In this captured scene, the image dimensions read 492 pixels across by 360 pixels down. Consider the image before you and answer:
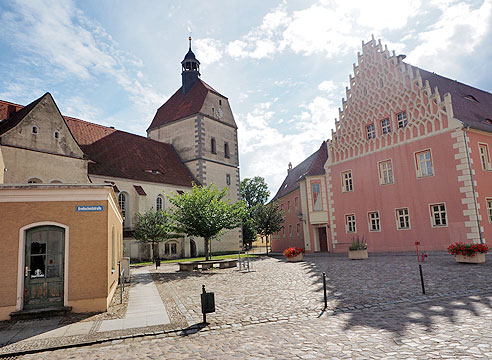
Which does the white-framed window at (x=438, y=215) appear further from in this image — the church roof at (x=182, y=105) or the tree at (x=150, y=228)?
the church roof at (x=182, y=105)

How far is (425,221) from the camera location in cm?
2309

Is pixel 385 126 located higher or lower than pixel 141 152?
lower

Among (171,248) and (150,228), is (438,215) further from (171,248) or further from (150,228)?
(171,248)

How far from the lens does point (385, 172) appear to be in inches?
1021

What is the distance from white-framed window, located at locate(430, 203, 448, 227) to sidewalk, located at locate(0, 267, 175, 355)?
19.0 metres

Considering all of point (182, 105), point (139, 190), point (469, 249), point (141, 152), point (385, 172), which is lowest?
point (469, 249)

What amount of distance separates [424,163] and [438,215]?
351cm

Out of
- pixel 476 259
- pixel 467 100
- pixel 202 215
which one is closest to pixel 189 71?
pixel 202 215

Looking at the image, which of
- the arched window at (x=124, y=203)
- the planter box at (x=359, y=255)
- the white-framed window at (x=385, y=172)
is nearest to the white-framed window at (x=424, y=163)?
the white-framed window at (x=385, y=172)

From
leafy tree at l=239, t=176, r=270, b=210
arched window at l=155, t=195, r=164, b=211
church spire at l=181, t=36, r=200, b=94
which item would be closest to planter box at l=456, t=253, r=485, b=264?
arched window at l=155, t=195, r=164, b=211

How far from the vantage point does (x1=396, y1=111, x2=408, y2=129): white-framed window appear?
24.7 metres

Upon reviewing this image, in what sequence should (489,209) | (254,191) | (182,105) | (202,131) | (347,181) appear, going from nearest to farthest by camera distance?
(489,209) < (347,181) < (202,131) < (182,105) < (254,191)

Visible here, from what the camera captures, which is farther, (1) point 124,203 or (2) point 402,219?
(1) point 124,203

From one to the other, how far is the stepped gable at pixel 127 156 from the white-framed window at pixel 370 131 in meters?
18.7
